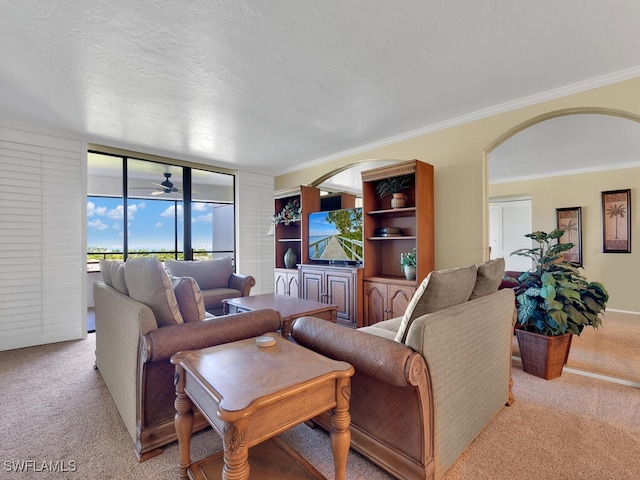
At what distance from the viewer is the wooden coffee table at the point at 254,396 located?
97 centimetres

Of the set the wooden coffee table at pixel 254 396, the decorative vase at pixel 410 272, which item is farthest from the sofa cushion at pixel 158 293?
the decorative vase at pixel 410 272

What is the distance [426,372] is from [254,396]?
738 mm

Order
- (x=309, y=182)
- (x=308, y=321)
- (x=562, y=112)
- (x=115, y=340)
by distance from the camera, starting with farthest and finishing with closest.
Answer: (x=309, y=182) → (x=562, y=112) → (x=115, y=340) → (x=308, y=321)

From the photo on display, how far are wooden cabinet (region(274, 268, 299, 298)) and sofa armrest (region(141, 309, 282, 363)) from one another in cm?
273

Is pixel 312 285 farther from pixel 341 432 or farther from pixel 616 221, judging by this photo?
pixel 616 221

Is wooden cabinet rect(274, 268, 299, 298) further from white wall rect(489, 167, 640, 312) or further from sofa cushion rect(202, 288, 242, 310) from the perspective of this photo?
white wall rect(489, 167, 640, 312)

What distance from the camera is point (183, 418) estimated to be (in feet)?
4.57

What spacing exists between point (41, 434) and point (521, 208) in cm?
768

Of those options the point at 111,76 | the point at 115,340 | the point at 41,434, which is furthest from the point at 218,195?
the point at 41,434

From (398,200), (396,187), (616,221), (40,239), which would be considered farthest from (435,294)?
(616,221)

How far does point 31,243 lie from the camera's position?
3.43m

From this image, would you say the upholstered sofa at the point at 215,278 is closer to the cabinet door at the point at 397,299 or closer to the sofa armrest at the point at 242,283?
the sofa armrest at the point at 242,283

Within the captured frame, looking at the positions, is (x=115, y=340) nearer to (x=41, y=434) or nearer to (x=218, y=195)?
(x=41, y=434)

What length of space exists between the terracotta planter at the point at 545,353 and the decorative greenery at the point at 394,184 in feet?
6.24
